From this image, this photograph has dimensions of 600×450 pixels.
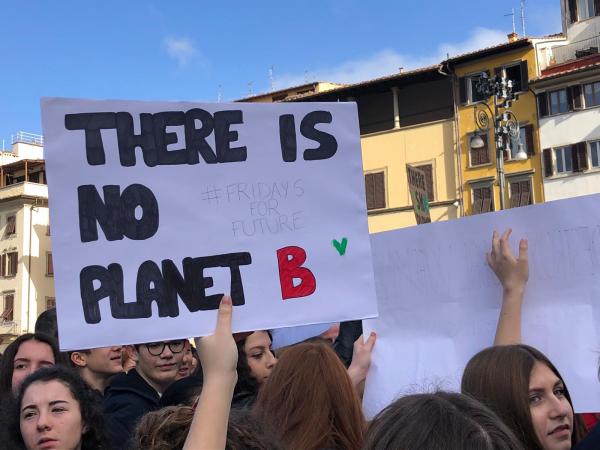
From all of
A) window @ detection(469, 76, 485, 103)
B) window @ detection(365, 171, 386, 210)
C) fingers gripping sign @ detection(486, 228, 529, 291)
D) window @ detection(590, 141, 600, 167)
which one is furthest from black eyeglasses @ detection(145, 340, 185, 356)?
window @ detection(365, 171, 386, 210)

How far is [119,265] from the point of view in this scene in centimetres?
271

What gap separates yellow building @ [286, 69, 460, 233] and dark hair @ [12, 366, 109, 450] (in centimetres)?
2850

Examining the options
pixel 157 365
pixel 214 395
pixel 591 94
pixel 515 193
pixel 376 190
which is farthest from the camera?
pixel 376 190

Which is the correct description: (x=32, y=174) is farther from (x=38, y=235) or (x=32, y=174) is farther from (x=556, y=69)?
(x=556, y=69)

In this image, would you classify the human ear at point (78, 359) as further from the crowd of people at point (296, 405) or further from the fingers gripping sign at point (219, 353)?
the fingers gripping sign at point (219, 353)

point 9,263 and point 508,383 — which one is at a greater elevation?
point 9,263

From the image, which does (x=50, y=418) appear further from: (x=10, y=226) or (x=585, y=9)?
(x=10, y=226)

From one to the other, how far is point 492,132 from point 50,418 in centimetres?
2889

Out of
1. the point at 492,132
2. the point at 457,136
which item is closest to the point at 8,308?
the point at 457,136

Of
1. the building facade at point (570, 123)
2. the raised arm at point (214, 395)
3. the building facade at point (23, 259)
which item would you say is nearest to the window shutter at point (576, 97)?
the building facade at point (570, 123)

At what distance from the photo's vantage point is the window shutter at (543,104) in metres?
29.8

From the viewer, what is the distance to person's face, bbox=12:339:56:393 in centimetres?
405

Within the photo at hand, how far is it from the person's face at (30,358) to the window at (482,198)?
2740 cm

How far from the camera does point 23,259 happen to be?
42.7 metres
